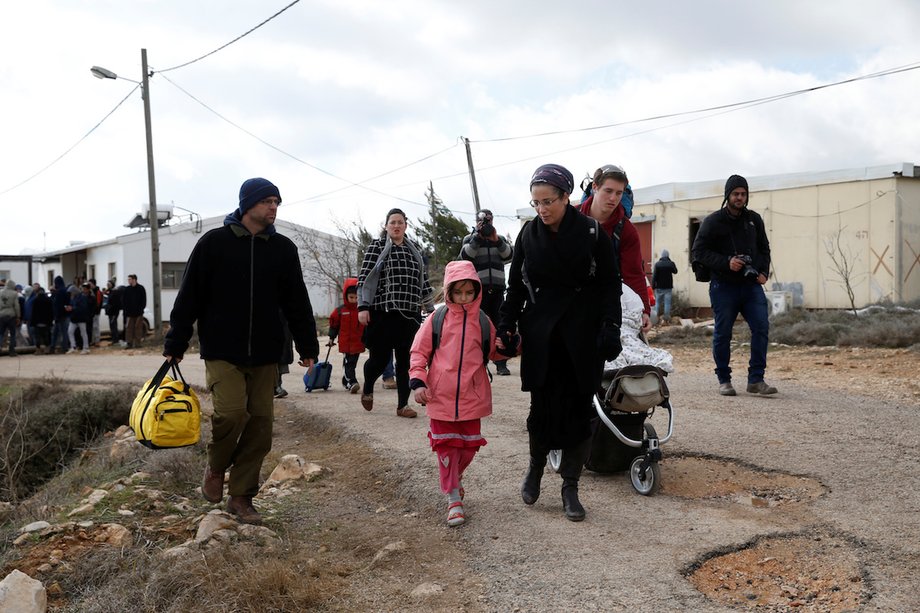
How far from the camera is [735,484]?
5.42 meters

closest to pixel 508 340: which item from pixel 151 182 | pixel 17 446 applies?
pixel 17 446

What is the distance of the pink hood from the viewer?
4906 millimetres

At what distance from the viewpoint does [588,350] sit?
4648 millimetres

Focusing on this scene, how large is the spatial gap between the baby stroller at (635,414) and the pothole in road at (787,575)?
0.95m

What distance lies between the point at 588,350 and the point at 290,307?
181 cm

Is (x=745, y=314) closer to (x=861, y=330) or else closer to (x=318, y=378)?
(x=318, y=378)

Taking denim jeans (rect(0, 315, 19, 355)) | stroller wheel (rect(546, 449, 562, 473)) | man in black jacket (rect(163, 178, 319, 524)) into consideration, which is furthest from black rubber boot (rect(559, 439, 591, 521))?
denim jeans (rect(0, 315, 19, 355))

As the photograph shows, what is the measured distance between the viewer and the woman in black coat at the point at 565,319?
4.61 metres

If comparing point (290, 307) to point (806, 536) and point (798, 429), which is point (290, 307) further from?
point (798, 429)

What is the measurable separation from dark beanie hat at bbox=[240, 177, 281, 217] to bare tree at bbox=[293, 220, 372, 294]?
26.3 m

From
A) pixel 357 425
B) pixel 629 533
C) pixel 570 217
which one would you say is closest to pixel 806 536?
pixel 629 533

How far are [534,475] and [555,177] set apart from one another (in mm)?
1704

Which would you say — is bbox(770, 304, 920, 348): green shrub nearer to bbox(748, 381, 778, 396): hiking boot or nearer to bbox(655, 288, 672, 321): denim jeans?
bbox(655, 288, 672, 321): denim jeans

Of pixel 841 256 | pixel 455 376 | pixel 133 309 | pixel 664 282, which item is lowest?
pixel 455 376
